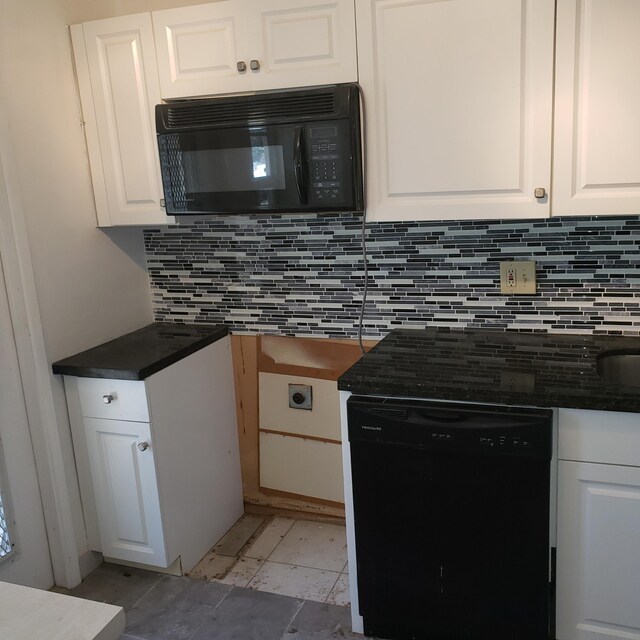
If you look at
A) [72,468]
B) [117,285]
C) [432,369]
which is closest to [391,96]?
[432,369]

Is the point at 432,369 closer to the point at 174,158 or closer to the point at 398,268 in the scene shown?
the point at 398,268

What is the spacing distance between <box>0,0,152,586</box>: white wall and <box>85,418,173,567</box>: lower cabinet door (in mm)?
107

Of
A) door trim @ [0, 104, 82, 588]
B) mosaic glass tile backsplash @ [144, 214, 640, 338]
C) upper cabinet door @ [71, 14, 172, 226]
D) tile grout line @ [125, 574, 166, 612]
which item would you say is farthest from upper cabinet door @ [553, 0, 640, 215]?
tile grout line @ [125, 574, 166, 612]

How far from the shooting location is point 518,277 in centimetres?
216

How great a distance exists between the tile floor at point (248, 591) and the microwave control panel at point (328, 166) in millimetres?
1348

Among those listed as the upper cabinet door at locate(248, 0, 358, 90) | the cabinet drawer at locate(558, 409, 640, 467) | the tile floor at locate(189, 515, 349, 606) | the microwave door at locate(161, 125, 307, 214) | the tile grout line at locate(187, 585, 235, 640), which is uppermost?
the upper cabinet door at locate(248, 0, 358, 90)

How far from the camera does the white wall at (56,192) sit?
2.03 m

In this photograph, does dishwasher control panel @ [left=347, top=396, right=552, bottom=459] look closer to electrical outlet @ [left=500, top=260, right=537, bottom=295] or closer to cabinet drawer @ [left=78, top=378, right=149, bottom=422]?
electrical outlet @ [left=500, top=260, right=537, bottom=295]

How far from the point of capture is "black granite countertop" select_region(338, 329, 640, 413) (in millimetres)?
1636

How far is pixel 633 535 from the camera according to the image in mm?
1646

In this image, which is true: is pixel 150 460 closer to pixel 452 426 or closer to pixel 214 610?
pixel 214 610

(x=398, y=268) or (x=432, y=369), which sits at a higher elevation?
(x=398, y=268)

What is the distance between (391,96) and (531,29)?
42 cm

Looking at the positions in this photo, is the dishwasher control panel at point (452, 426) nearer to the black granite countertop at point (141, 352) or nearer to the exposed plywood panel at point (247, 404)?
the black granite countertop at point (141, 352)
